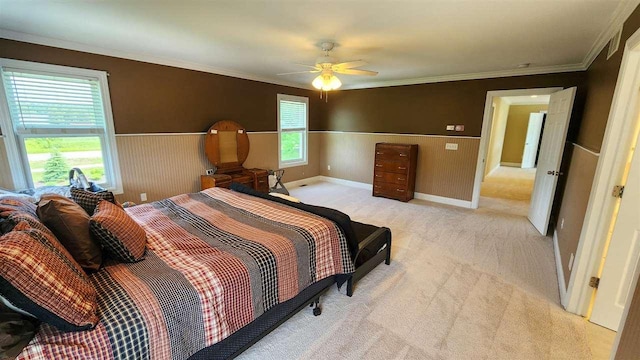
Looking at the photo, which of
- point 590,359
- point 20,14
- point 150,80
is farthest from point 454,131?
point 20,14

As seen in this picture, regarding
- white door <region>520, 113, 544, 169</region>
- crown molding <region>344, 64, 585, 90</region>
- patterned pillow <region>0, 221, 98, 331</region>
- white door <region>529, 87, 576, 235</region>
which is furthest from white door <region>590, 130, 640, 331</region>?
white door <region>520, 113, 544, 169</region>

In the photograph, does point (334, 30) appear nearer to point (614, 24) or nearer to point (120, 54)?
point (614, 24)

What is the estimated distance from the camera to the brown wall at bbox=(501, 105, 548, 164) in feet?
29.5

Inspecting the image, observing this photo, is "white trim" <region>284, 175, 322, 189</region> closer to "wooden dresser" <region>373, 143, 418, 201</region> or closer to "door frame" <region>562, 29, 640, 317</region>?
"wooden dresser" <region>373, 143, 418, 201</region>

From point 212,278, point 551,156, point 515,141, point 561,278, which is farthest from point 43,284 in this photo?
point 515,141

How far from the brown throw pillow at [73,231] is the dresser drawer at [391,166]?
457 cm

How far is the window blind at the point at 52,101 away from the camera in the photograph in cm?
284

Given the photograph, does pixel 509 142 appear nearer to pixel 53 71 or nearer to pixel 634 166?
pixel 634 166

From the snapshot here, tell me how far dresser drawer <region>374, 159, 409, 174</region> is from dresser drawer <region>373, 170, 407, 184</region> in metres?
0.06

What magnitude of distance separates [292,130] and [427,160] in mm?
2992

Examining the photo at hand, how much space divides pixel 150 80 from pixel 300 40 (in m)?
2.36

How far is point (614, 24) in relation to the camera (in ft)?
7.05

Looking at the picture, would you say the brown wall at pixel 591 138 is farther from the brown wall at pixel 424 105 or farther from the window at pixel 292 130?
the window at pixel 292 130

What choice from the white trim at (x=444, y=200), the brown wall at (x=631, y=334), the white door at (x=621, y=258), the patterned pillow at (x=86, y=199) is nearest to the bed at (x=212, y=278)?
the patterned pillow at (x=86, y=199)
